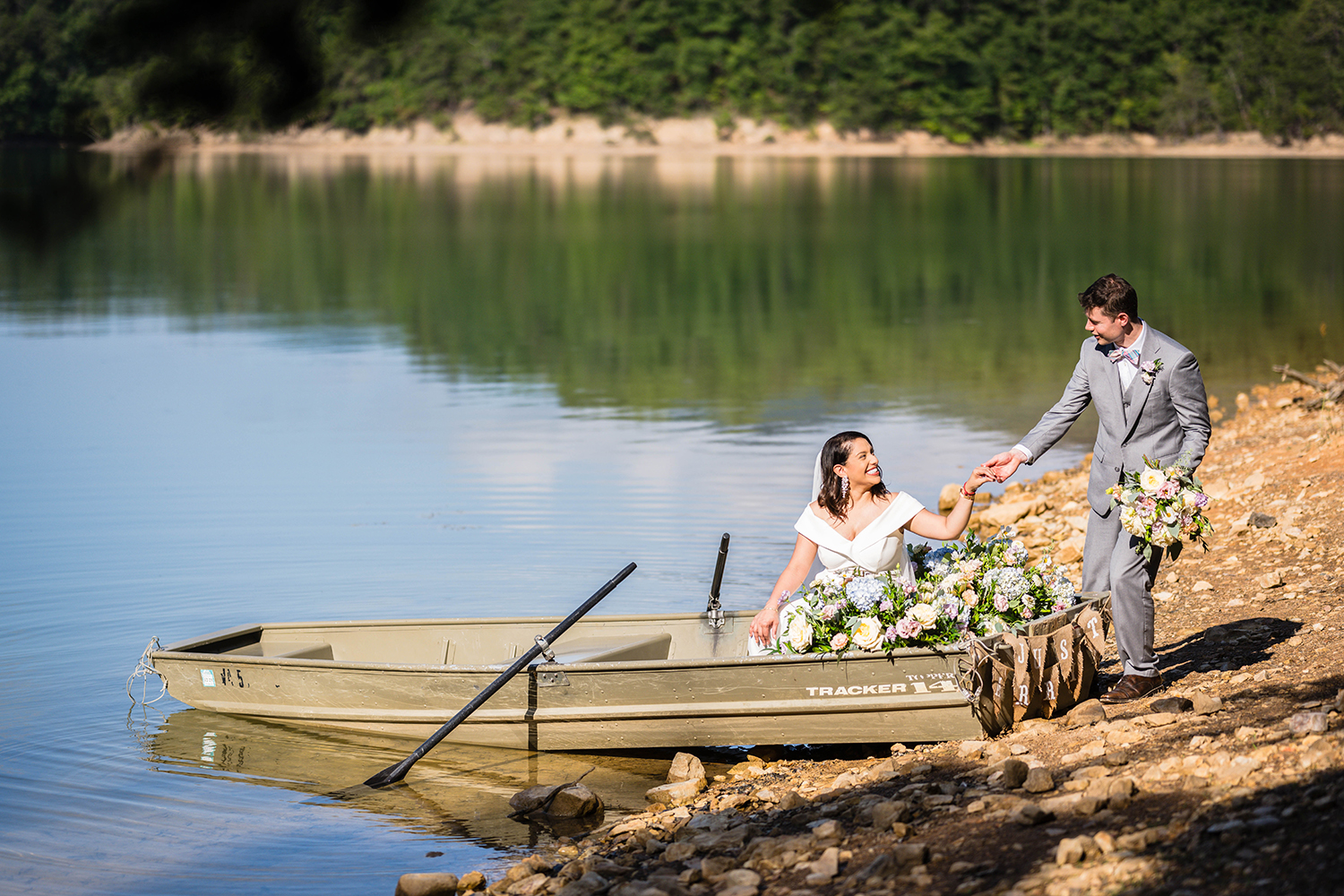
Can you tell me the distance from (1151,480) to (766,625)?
86.6 inches

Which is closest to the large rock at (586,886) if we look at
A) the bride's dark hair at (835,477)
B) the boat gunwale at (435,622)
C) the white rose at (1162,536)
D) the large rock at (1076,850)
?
the large rock at (1076,850)

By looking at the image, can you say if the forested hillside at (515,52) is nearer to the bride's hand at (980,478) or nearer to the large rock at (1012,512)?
the bride's hand at (980,478)

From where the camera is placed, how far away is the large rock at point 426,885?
648 centimetres

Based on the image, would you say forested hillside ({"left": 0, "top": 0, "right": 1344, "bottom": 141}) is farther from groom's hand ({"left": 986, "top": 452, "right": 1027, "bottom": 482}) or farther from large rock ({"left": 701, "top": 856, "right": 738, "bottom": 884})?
large rock ({"left": 701, "top": 856, "right": 738, "bottom": 884})

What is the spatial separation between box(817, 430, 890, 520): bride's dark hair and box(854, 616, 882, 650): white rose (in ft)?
2.14

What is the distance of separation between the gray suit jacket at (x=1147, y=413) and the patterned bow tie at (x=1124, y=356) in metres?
0.03

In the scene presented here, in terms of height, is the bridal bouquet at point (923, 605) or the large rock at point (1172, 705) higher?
the bridal bouquet at point (923, 605)

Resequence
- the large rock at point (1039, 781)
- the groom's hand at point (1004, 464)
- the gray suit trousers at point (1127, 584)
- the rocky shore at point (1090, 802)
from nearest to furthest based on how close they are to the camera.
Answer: the rocky shore at point (1090, 802) < the large rock at point (1039, 781) < the gray suit trousers at point (1127, 584) < the groom's hand at point (1004, 464)

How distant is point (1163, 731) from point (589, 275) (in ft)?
95.1

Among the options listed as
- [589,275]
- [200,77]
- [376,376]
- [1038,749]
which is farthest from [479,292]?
[200,77]

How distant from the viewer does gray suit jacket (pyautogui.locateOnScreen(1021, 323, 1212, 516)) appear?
6633mm

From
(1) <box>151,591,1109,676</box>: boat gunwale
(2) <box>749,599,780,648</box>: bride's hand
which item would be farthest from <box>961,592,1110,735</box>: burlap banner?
(2) <box>749,599,780,648</box>: bride's hand

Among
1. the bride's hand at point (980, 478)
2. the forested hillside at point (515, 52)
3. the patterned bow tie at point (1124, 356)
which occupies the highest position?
the forested hillside at point (515, 52)

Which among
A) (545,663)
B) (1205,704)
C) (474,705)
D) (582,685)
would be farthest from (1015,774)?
(474,705)
